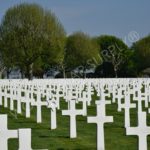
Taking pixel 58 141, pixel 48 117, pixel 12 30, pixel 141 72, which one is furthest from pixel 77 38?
pixel 58 141

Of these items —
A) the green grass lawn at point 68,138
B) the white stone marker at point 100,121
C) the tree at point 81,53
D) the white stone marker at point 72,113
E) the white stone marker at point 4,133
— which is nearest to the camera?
the white stone marker at point 4,133

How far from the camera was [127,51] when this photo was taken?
9406cm

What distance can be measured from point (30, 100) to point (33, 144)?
19.2 ft

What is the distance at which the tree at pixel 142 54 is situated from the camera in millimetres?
85500

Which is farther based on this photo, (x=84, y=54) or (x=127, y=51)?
(x=127, y=51)

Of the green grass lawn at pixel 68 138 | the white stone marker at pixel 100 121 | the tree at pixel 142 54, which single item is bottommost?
the green grass lawn at pixel 68 138

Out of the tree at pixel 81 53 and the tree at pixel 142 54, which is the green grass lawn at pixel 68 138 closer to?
the tree at pixel 81 53

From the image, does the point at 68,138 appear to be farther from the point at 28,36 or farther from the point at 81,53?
the point at 81,53

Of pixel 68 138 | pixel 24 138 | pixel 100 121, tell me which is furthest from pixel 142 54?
pixel 24 138

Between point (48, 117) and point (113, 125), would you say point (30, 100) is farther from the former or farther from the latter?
point (113, 125)

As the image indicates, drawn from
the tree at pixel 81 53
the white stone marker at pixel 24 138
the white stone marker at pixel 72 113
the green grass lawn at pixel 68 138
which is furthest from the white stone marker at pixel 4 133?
the tree at pixel 81 53

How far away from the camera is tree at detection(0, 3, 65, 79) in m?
55.8

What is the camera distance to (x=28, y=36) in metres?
55.9

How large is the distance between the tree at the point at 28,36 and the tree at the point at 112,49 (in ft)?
84.7
